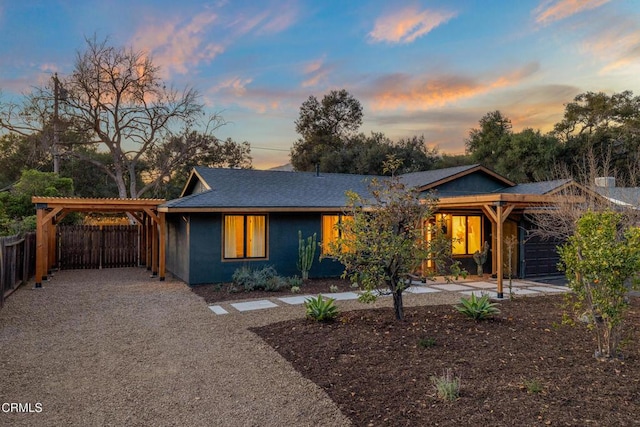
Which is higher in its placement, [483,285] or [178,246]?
[178,246]

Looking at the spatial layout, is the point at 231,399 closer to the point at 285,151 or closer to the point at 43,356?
the point at 43,356

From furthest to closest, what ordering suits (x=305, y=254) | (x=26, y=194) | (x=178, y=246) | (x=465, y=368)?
1. (x=26, y=194)
2. (x=178, y=246)
3. (x=305, y=254)
4. (x=465, y=368)

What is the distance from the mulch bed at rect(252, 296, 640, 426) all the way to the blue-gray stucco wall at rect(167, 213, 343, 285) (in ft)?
16.4

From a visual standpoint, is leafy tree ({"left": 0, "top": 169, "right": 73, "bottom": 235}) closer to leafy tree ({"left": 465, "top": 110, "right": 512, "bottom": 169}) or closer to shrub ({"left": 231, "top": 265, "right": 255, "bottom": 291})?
shrub ({"left": 231, "top": 265, "right": 255, "bottom": 291})

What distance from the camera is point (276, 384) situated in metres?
4.28

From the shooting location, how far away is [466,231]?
13109mm

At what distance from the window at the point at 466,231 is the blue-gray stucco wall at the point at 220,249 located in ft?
12.5

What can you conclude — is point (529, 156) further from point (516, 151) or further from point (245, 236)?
point (245, 236)

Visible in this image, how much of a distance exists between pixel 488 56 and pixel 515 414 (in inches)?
469

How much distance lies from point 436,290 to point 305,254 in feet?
12.2

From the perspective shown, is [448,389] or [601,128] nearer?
[448,389]

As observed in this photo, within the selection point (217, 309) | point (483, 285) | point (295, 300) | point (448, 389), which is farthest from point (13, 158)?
point (448, 389)

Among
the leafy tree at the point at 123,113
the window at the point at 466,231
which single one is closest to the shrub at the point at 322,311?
the window at the point at 466,231

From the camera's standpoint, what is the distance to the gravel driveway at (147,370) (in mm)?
3625
